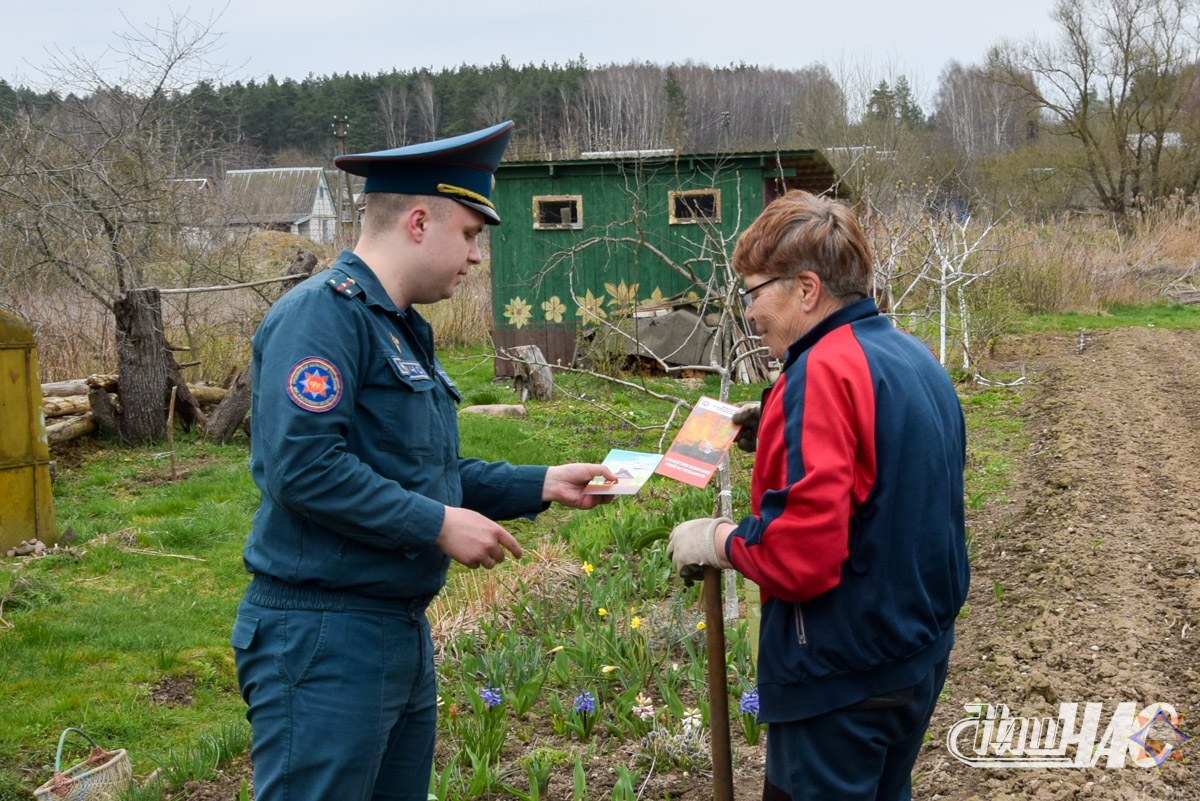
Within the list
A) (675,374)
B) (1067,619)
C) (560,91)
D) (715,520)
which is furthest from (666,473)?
(560,91)

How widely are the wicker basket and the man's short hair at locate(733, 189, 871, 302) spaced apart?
8.71 ft

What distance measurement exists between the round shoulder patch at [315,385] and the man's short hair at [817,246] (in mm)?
929

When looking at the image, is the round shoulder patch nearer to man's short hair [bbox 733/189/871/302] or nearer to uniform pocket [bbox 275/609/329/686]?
uniform pocket [bbox 275/609/329/686]

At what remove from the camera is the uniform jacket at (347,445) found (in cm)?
192

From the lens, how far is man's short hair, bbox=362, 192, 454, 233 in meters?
2.21

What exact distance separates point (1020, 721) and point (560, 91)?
185ft

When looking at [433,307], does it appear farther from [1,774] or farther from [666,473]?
[666,473]

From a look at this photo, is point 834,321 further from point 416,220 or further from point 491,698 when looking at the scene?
point 491,698

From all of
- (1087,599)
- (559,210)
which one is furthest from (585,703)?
(559,210)

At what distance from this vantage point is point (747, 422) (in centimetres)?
273

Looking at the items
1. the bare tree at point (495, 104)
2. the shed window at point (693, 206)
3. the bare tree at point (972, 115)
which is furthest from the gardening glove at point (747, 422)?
the bare tree at point (972, 115)

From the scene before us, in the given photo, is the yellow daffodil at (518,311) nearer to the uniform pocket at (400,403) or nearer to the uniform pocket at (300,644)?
the uniform pocket at (400,403)

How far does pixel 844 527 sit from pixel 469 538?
757 mm

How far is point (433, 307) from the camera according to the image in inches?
733
